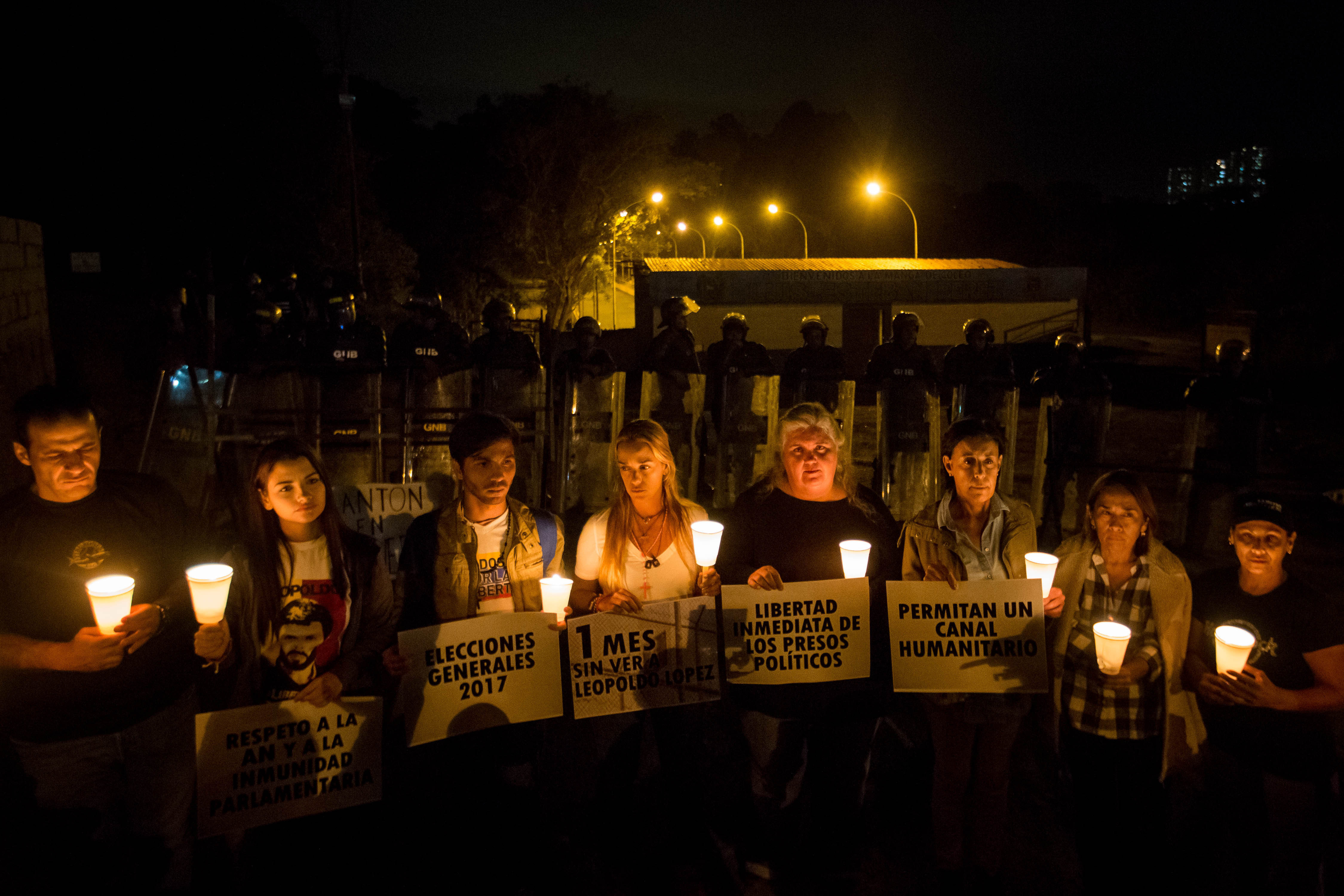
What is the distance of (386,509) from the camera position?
5.91 m

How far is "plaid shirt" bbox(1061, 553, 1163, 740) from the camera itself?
10.8 feet

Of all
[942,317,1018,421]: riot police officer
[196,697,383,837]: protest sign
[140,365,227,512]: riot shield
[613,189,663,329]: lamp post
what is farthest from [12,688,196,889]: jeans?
[613,189,663,329]: lamp post

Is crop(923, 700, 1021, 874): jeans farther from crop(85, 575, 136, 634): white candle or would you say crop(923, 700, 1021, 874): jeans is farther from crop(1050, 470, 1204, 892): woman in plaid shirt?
crop(85, 575, 136, 634): white candle

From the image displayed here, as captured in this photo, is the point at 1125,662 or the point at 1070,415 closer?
the point at 1125,662

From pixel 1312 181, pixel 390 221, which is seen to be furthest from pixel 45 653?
pixel 1312 181

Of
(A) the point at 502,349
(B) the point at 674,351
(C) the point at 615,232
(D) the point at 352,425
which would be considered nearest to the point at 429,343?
(A) the point at 502,349

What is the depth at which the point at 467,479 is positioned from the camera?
3488mm

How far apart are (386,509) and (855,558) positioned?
3.64 meters

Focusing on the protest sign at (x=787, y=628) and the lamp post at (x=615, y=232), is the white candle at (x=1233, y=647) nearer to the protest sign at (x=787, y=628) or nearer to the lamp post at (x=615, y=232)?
the protest sign at (x=787, y=628)

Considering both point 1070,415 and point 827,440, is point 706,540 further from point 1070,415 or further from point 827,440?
point 1070,415

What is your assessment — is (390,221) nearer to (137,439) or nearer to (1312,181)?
(137,439)

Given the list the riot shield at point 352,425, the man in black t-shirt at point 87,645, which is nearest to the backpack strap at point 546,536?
the man in black t-shirt at point 87,645

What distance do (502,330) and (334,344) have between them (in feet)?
5.91

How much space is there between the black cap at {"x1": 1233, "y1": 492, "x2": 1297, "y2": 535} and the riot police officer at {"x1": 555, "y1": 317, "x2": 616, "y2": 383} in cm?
688
